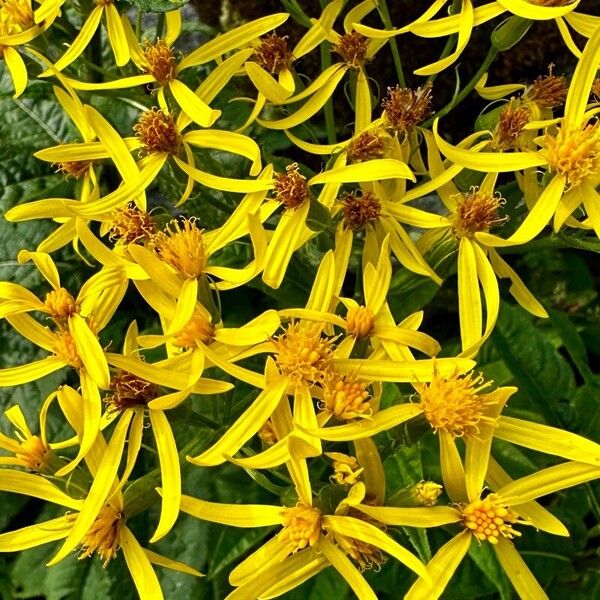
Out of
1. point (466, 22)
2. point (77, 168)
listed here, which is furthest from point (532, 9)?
point (77, 168)

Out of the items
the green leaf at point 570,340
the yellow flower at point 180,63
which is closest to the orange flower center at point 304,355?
the yellow flower at point 180,63

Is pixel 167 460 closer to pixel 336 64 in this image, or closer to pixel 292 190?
pixel 292 190

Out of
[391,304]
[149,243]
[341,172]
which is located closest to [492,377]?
[391,304]

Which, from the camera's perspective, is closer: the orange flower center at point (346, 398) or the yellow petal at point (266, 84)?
the orange flower center at point (346, 398)

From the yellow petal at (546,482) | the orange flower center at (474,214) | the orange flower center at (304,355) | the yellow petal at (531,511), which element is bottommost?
the yellow petal at (531,511)

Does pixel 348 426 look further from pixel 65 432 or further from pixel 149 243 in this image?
pixel 65 432

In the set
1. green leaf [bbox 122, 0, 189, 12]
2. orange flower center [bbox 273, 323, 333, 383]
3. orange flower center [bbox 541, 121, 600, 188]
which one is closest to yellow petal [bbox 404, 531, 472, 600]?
orange flower center [bbox 273, 323, 333, 383]

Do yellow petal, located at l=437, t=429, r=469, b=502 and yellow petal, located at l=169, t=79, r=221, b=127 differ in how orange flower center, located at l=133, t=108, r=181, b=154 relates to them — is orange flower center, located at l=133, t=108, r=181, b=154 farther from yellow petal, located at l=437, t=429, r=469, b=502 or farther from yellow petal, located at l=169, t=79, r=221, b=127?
yellow petal, located at l=437, t=429, r=469, b=502

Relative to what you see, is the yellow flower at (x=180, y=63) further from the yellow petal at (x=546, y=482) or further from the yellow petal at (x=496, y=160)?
the yellow petal at (x=546, y=482)
